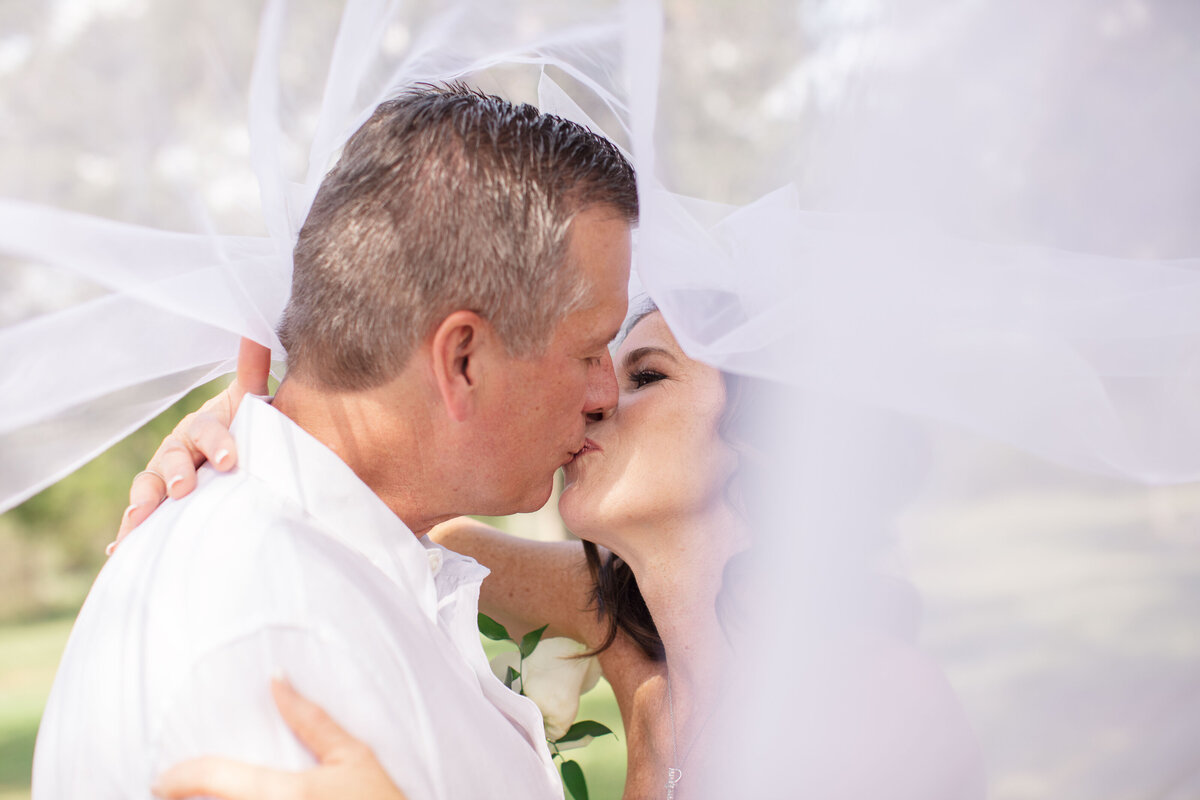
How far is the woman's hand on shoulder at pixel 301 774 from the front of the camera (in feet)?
5.22

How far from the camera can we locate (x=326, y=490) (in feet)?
6.89

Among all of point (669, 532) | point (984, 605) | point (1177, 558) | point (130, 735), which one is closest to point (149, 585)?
point (130, 735)

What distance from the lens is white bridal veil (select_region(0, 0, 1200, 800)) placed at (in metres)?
1.64

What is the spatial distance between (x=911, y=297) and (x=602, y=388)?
1.07 m

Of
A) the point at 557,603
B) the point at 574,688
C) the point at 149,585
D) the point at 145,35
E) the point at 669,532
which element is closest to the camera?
the point at 145,35

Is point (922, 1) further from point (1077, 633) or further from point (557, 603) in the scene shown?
point (557, 603)

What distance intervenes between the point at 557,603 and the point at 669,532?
0.83m

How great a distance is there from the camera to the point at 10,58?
5.11 feet

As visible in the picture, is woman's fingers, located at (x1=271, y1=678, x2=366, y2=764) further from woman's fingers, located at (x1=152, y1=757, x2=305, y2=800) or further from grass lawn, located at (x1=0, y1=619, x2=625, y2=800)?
grass lawn, located at (x1=0, y1=619, x2=625, y2=800)

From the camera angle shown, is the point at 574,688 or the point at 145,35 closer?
the point at 145,35

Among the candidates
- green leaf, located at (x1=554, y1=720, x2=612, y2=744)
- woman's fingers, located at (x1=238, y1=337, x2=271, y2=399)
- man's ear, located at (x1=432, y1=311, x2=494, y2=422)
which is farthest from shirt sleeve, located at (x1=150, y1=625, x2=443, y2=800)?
green leaf, located at (x1=554, y1=720, x2=612, y2=744)

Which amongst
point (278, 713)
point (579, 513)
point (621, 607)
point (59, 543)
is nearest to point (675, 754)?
point (621, 607)

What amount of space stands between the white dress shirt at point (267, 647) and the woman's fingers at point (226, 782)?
40mm

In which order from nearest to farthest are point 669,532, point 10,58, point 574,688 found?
point 10,58 < point 669,532 < point 574,688
